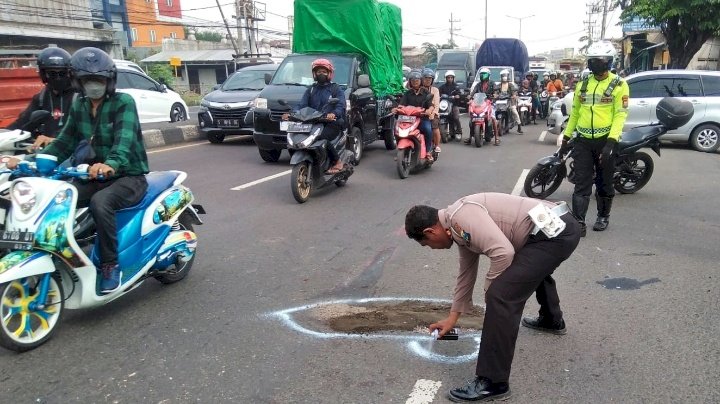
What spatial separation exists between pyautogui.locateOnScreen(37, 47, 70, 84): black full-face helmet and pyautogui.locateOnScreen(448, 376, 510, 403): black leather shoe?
464 cm

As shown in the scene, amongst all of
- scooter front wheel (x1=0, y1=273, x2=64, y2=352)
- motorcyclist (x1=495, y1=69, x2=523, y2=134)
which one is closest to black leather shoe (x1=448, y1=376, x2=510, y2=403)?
scooter front wheel (x1=0, y1=273, x2=64, y2=352)

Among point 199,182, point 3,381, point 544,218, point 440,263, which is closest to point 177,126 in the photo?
point 199,182

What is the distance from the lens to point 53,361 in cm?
343

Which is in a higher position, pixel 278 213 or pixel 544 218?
pixel 544 218

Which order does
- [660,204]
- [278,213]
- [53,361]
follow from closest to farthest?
[53,361] < [278,213] < [660,204]

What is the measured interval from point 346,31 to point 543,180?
19.7ft

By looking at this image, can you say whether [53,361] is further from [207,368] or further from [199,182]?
[199,182]

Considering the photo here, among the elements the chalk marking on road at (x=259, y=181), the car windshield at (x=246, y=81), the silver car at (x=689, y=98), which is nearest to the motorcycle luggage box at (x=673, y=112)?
the silver car at (x=689, y=98)

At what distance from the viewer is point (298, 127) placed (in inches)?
307

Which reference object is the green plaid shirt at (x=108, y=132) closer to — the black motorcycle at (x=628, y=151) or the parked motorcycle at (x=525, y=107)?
the black motorcycle at (x=628, y=151)

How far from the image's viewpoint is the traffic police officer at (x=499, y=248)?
2848 millimetres

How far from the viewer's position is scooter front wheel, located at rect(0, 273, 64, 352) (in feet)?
11.1

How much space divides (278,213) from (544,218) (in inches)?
181

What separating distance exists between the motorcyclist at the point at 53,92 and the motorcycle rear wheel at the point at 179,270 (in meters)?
1.60
